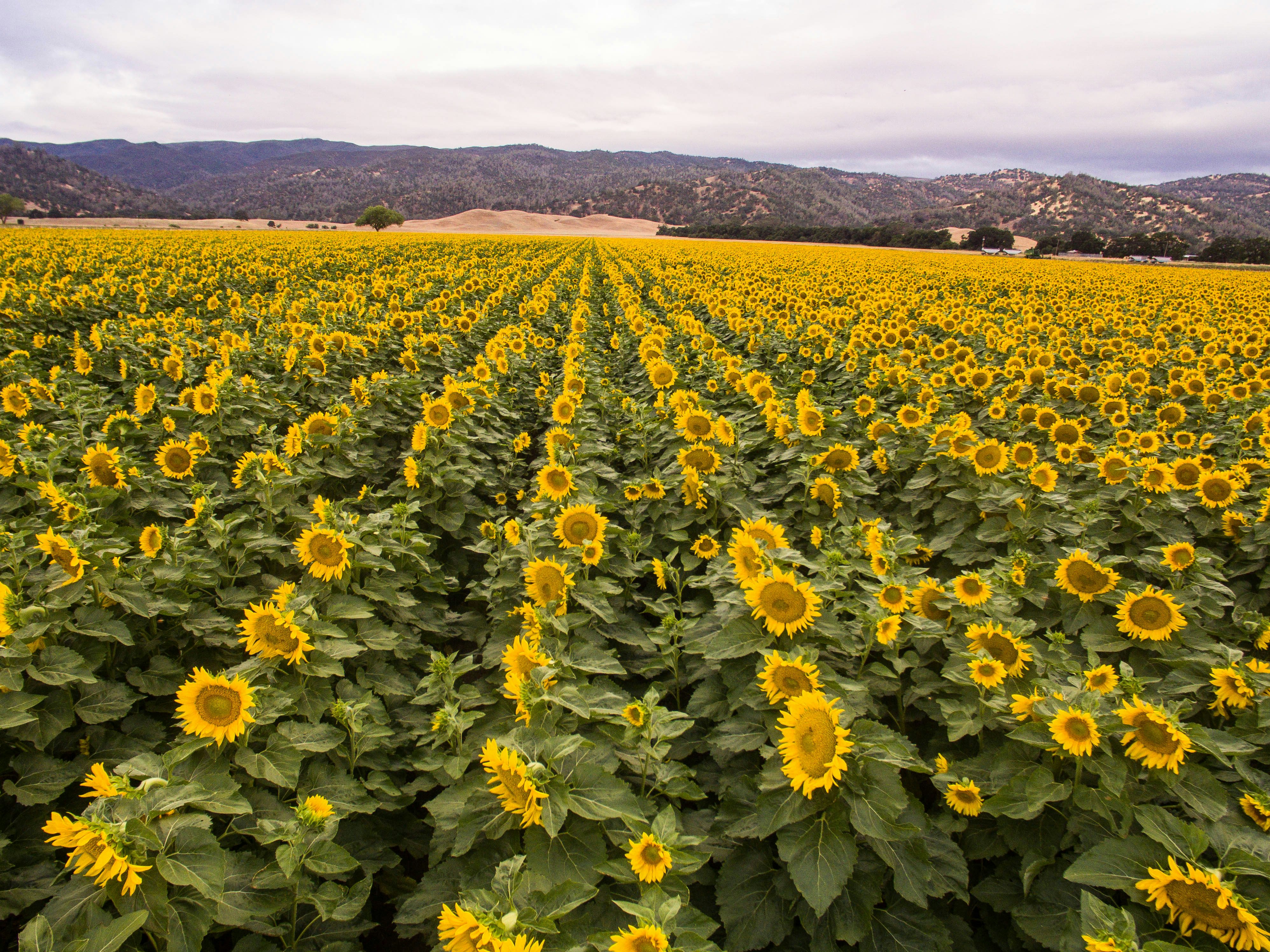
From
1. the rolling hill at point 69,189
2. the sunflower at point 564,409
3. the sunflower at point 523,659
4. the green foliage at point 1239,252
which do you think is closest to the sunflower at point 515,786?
the sunflower at point 523,659

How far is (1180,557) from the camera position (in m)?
3.64

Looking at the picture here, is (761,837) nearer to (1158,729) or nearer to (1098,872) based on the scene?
(1098,872)

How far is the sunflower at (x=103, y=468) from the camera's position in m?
4.20

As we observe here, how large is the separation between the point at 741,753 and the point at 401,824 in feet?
6.08

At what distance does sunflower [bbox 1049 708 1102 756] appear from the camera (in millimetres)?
2180

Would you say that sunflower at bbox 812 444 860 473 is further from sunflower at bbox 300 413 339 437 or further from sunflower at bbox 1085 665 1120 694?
sunflower at bbox 300 413 339 437

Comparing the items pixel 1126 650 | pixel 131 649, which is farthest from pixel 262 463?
pixel 1126 650

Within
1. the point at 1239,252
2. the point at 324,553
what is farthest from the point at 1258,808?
the point at 1239,252

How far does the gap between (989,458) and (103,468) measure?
23.0 ft

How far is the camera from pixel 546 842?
6.84 feet

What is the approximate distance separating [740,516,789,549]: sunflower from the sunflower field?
0.04 meters

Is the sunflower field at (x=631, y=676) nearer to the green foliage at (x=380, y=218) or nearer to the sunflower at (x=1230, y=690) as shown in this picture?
the sunflower at (x=1230, y=690)

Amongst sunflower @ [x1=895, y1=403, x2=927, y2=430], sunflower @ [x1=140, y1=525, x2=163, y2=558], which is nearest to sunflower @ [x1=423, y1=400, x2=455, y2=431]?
sunflower @ [x1=140, y1=525, x2=163, y2=558]

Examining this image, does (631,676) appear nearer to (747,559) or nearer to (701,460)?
(747,559)
